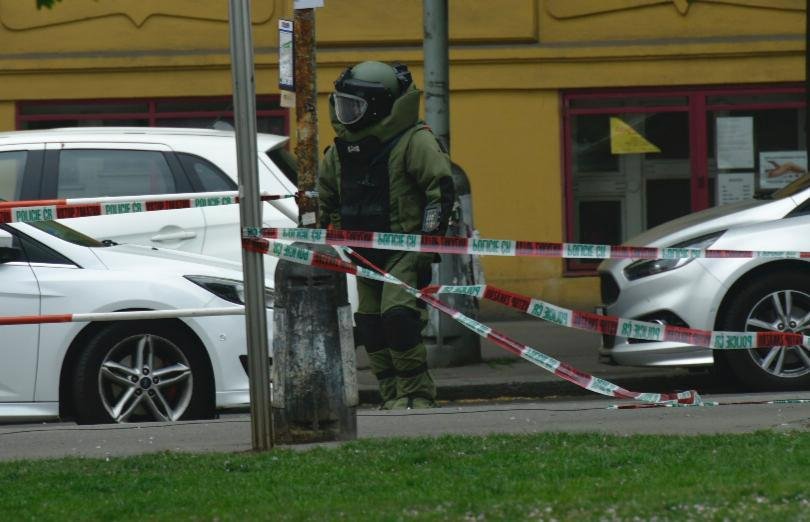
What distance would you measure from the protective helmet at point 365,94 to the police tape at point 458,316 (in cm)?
96

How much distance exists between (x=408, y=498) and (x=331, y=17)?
31.7ft

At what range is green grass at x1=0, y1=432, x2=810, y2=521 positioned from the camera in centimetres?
530

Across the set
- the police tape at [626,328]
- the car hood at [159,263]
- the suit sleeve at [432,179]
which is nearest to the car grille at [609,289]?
the police tape at [626,328]

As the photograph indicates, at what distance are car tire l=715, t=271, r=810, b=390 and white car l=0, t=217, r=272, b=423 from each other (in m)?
2.86

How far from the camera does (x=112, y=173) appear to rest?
10.6 m

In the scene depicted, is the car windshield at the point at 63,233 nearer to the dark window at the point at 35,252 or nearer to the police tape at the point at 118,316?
the dark window at the point at 35,252

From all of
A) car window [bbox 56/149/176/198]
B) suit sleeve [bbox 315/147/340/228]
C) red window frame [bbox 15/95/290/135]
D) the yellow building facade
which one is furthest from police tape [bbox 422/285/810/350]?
red window frame [bbox 15/95/290/135]

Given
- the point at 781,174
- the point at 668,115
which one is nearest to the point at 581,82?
the point at 668,115

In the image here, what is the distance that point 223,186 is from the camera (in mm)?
10469

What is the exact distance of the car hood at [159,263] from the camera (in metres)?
8.83

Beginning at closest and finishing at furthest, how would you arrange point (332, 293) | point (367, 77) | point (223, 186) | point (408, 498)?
point (408, 498), point (332, 293), point (367, 77), point (223, 186)

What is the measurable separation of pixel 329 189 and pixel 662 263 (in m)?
2.13

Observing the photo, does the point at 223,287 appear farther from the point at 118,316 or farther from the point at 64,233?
the point at 64,233

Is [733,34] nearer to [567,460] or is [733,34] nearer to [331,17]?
[331,17]
